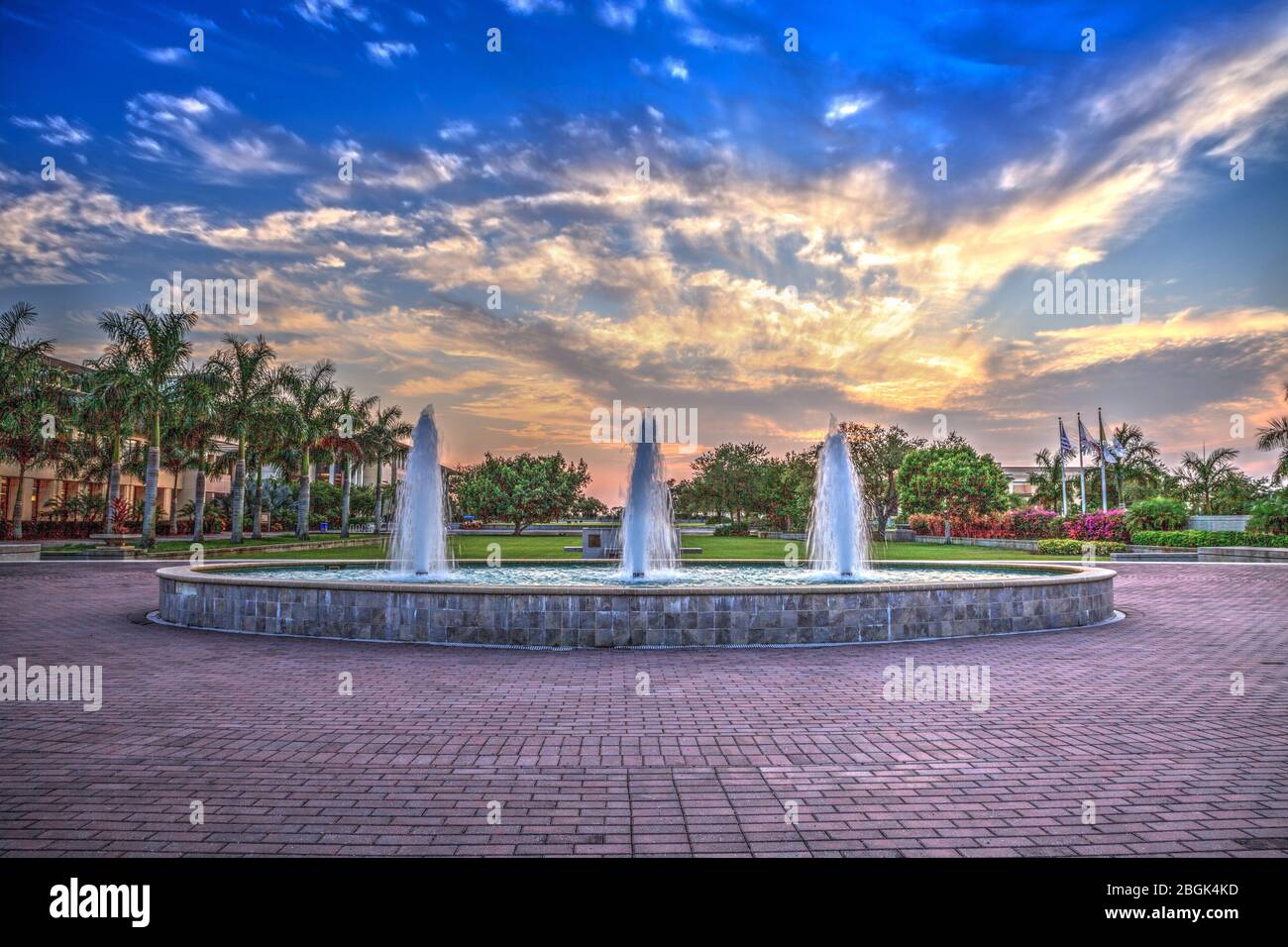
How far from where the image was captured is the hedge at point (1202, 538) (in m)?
31.5

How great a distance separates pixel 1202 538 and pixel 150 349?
162 ft

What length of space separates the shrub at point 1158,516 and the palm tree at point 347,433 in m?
47.2

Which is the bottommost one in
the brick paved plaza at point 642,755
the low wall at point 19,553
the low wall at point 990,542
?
the low wall at point 990,542

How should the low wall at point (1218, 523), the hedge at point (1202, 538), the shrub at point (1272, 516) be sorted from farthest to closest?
1. the low wall at point (1218, 523)
2. the shrub at point (1272, 516)
3. the hedge at point (1202, 538)

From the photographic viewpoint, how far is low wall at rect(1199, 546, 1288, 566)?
95.9ft

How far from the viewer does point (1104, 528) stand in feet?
126

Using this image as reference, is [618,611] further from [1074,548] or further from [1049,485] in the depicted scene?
[1049,485]

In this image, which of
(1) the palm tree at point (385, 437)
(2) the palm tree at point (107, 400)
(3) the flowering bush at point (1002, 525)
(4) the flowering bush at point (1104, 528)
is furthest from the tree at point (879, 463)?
(2) the palm tree at point (107, 400)

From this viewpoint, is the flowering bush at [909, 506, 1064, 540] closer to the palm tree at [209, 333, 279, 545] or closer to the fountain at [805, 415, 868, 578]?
the fountain at [805, 415, 868, 578]

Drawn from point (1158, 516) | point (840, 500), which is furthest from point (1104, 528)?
point (840, 500)

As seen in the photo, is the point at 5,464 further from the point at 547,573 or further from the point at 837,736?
the point at 837,736

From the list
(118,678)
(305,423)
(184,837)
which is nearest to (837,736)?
(184,837)

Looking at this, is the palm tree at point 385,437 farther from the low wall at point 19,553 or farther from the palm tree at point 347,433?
the low wall at point 19,553

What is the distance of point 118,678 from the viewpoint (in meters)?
8.04
